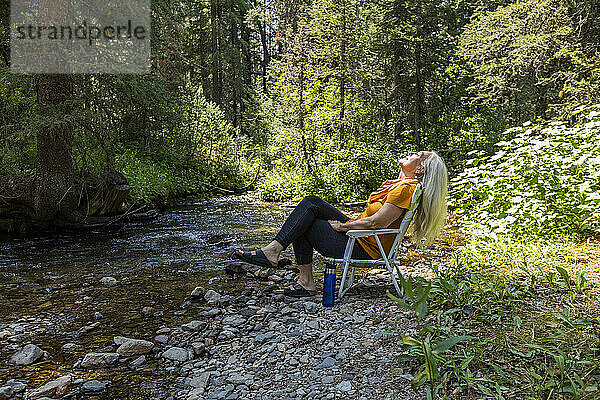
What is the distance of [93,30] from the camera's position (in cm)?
916

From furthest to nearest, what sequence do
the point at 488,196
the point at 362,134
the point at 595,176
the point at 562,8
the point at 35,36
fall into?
the point at 362,134, the point at 562,8, the point at 35,36, the point at 488,196, the point at 595,176

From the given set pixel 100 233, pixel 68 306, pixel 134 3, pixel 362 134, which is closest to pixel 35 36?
pixel 134 3

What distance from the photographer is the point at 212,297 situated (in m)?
4.93

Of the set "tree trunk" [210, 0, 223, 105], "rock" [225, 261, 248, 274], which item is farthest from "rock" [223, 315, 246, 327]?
"tree trunk" [210, 0, 223, 105]

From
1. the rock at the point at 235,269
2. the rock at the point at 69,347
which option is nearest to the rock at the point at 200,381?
the rock at the point at 69,347

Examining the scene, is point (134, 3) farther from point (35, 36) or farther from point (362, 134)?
point (362, 134)

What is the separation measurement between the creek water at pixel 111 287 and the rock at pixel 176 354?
18cm

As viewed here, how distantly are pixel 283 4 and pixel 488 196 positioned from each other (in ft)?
57.6

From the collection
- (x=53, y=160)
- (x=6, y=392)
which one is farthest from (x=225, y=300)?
(x=53, y=160)

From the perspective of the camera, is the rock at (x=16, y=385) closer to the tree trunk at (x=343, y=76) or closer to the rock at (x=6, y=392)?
the rock at (x=6, y=392)

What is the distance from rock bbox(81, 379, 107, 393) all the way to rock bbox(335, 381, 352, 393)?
170 centimetres

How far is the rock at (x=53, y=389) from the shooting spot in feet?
9.79

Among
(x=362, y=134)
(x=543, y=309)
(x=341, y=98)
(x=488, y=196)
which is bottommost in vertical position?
(x=543, y=309)

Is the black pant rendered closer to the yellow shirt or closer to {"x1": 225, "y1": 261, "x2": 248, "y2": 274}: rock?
the yellow shirt
